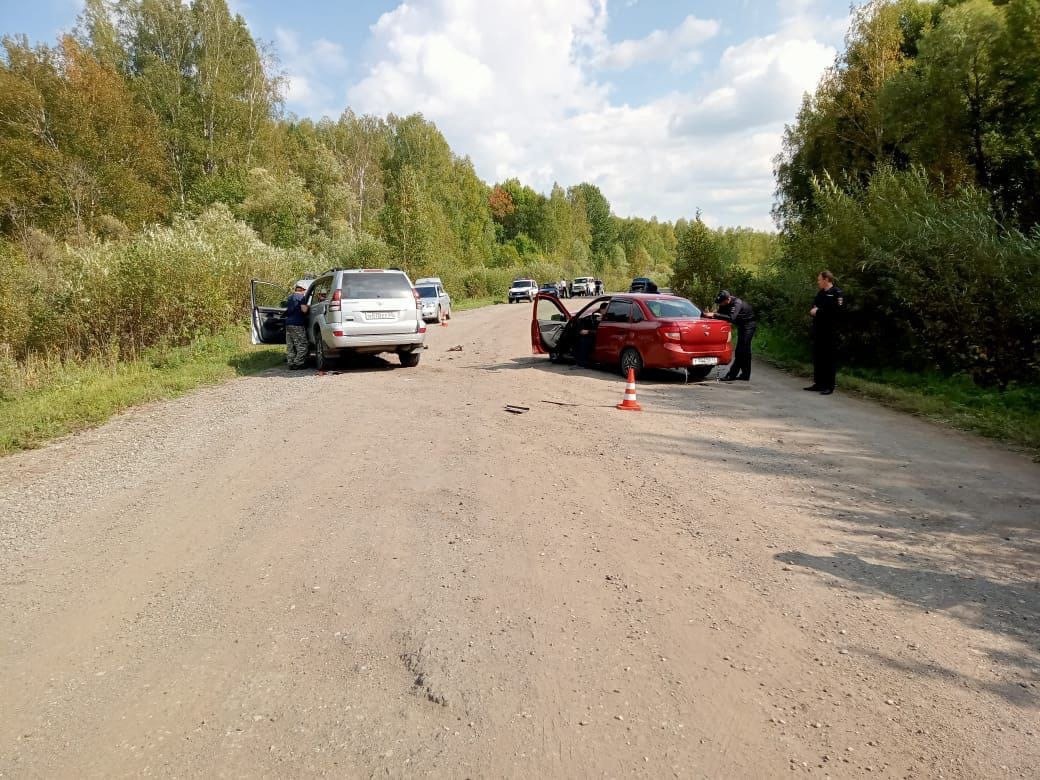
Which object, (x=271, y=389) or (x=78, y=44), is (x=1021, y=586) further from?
(x=78, y=44)

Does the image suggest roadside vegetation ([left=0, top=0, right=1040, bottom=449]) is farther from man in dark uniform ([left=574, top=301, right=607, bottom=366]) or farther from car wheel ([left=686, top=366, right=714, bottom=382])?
man in dark uniform ([left=574, top=301, right=607, bottom=366])

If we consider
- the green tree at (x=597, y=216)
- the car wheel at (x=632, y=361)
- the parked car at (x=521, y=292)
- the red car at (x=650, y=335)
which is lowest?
the car wheel at (x=632, y=361)

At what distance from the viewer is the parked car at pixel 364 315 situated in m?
12.7

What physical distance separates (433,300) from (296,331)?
49.6 feet

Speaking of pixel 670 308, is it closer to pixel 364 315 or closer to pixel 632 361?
pixel 632 361

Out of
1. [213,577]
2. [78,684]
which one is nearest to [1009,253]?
[213,577]

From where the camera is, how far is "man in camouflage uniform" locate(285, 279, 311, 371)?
1412cm

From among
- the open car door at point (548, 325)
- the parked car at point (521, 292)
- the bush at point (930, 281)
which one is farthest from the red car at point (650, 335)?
the parked car at point (521, 292)

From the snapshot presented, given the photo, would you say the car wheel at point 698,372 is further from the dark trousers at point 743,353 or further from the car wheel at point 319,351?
the car wheel at point 319,351

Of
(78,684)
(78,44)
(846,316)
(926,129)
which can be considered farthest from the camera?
(78,44)

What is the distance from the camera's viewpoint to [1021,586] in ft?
13.7

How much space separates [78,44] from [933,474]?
153 feet

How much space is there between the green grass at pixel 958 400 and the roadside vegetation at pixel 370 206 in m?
0.07

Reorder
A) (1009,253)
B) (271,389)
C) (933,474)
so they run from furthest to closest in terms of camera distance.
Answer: (271,389) → (1009,253) → (933,474)
